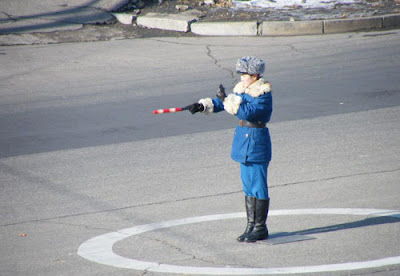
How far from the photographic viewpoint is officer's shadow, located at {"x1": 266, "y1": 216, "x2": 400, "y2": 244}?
5.92 meters

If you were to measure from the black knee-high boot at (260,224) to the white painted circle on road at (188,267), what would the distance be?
25.1 inches

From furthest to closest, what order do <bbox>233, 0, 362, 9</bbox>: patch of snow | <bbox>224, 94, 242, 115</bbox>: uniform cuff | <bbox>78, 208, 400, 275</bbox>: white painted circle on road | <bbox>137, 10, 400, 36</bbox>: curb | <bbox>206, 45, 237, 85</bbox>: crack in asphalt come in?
<bbox>233, 0, 362, 9</bbox>: patch of snow
<bbox>137, 10, 400, 36</bbox>: curb
<bbox>206, 45, 237, 85</bbox>: crack in asphalt
<bbox>224, 94, 242, 115</bbox>: uniform cuff
<bbox>78, 208, 400, 275</bbox>: white painted circle on road

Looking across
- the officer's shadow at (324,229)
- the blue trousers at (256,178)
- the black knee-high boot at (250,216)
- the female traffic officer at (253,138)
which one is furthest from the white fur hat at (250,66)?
the officer's shadow at (324,229)

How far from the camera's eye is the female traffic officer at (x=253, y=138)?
228 inches

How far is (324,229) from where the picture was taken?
20.2 ft

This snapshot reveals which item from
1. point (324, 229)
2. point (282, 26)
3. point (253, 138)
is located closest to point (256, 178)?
point (253, 138)

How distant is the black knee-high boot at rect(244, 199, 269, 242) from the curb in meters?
11.2

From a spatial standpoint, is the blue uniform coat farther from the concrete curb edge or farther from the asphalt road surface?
the concrete curb edge

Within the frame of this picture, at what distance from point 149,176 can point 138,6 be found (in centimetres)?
1138

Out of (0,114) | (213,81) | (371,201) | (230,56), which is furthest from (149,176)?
(230,56)

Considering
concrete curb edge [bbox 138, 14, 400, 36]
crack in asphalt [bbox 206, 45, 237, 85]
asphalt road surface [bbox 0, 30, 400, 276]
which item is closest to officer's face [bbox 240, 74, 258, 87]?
asphalt road surface [bbox 0, 30, 400, 276]

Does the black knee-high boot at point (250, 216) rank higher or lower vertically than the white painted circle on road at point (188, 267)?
higher

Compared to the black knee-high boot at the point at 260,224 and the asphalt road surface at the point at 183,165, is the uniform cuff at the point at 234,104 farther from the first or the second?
the asphalt road surface at the point at 183,165

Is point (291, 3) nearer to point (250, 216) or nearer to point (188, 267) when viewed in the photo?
point (250, 216)
